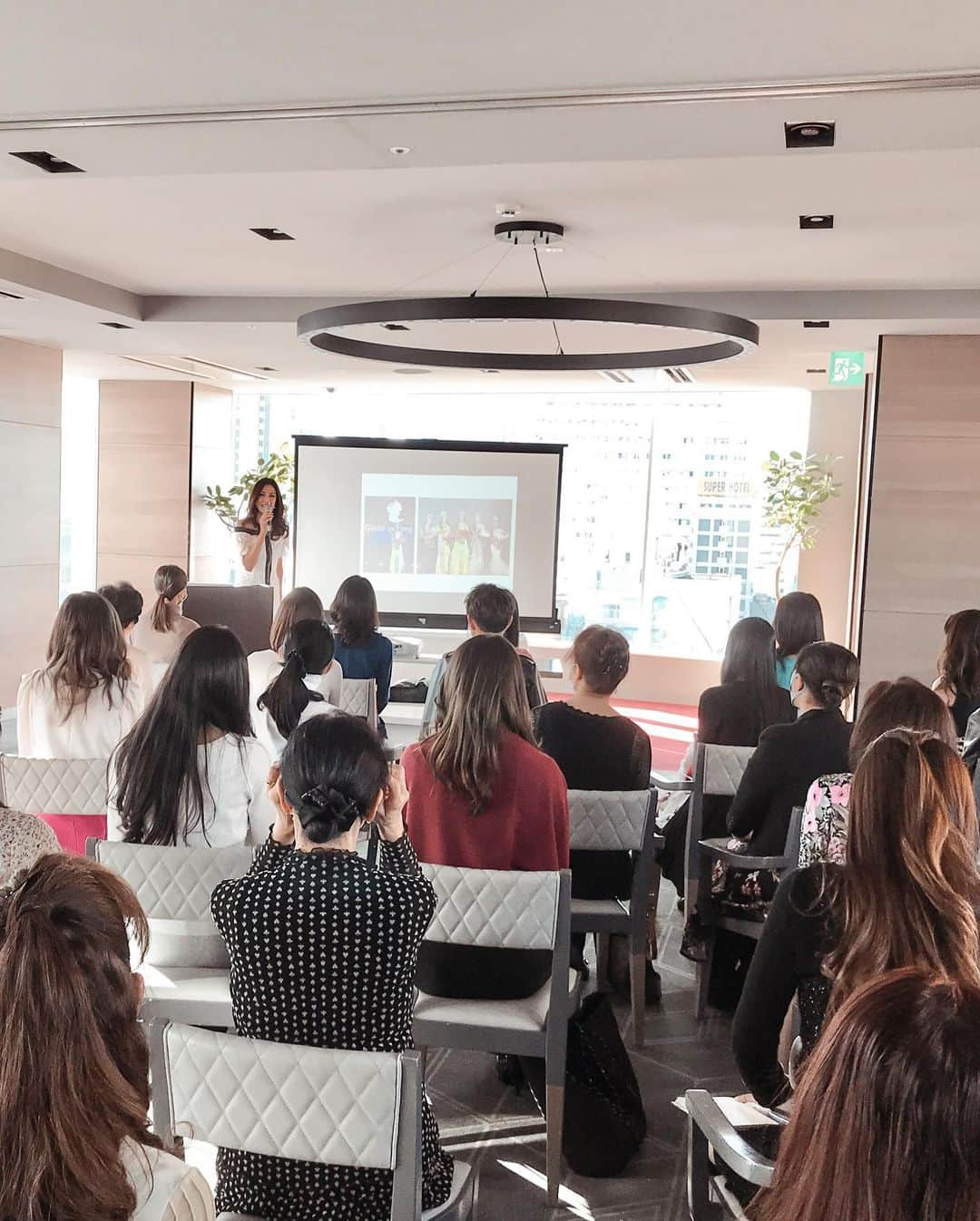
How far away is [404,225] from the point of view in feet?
16.8

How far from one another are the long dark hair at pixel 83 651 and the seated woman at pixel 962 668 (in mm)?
2909

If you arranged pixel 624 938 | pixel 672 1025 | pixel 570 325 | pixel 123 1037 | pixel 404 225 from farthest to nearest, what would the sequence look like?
pixel 570 325, pixel 404 225, pixel 624 938, pixel 672 1025, pixel 123 1037

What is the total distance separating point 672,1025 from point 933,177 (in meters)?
3.17

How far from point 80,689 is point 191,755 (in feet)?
3.52

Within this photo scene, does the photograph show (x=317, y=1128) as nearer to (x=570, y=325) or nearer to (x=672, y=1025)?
(x=672, y=1025)

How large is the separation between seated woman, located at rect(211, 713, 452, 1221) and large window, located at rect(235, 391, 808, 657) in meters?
9.00

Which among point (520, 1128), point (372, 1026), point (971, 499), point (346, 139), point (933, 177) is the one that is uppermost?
point (933, 177)

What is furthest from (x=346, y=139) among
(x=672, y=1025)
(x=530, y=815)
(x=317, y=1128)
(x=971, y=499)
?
(x=971, y=499)

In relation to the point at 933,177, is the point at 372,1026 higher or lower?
lower

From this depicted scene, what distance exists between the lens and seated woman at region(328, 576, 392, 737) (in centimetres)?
536

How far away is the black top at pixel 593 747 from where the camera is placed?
3709mm

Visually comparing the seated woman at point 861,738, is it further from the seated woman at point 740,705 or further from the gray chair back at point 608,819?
the seated woman at point 740,705

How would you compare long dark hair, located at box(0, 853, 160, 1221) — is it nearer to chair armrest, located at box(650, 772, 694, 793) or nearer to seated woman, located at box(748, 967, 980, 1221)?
seated woman, located at box(748, 967, 980, 1221)

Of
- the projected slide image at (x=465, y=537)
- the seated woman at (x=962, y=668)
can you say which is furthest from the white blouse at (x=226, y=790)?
the projected slide image at (x=465, y=537)
